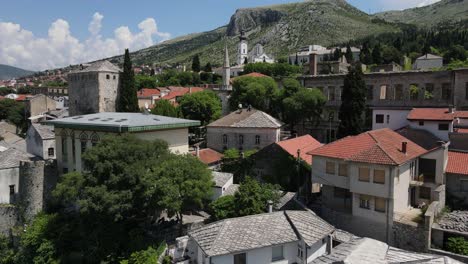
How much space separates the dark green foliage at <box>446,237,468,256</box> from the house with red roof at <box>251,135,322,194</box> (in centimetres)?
1054

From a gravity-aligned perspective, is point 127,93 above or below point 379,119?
above

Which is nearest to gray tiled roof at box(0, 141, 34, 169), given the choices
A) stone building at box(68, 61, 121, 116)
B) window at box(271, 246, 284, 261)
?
stone building at box(68, 61, 121, 116)

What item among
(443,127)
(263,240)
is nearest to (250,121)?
(443,127)

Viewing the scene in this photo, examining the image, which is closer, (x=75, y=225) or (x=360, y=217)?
(x=360, y=217)

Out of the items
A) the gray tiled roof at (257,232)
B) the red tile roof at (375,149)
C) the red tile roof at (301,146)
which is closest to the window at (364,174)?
the red tile roof at (375,149)

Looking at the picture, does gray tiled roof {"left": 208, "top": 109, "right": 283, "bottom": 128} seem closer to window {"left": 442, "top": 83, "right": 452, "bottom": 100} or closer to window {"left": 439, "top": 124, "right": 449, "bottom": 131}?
window {"left": 439, "top": 124, "right": 449, "bottom": 131}

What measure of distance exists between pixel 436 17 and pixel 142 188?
677ft

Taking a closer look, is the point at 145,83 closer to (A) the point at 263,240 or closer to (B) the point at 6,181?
(B) the point at 6,181

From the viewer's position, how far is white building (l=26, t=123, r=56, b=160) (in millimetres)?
34406

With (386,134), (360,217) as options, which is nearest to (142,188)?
(360,217)

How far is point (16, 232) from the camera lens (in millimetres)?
29562

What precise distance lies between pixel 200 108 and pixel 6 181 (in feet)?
75.2

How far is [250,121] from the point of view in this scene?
3566cm

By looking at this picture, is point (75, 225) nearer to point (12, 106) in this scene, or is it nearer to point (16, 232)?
point (16, 232)
